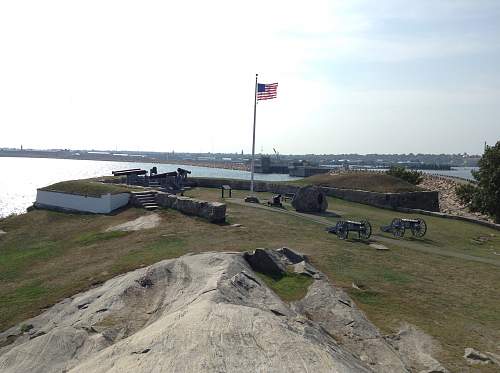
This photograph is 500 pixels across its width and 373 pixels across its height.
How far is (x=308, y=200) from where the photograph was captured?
90.4ft

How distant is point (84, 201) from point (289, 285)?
1911 cm

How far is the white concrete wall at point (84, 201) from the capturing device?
26259 millimetres

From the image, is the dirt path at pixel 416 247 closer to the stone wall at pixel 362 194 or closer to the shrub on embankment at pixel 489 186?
Answer: the stone wall at pixel 362 194

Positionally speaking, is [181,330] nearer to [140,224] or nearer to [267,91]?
[140,224]

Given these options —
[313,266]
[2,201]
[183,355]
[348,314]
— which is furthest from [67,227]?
[2,201]

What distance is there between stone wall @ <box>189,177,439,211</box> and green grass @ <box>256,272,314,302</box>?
74.3 feet

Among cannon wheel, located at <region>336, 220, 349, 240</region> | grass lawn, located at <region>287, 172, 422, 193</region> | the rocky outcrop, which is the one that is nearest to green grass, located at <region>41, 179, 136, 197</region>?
cannon wheel, located at <region>336, 220, 349, 240</region>

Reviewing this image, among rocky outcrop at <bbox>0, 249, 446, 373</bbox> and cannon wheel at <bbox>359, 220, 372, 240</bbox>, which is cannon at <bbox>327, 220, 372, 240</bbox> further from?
rocky outcrop at <bbox>0, 249, 446, 373</bbox>

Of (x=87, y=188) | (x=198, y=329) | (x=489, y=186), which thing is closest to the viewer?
(x=198, y=329)

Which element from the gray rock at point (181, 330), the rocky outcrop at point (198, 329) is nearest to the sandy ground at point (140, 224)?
the gray rock at point (181, 330)

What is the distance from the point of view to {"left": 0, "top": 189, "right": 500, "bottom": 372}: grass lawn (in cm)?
1155

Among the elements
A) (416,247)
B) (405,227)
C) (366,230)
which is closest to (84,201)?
(366,230)

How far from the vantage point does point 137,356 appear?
6508mm

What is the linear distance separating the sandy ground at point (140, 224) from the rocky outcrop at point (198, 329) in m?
9.13
